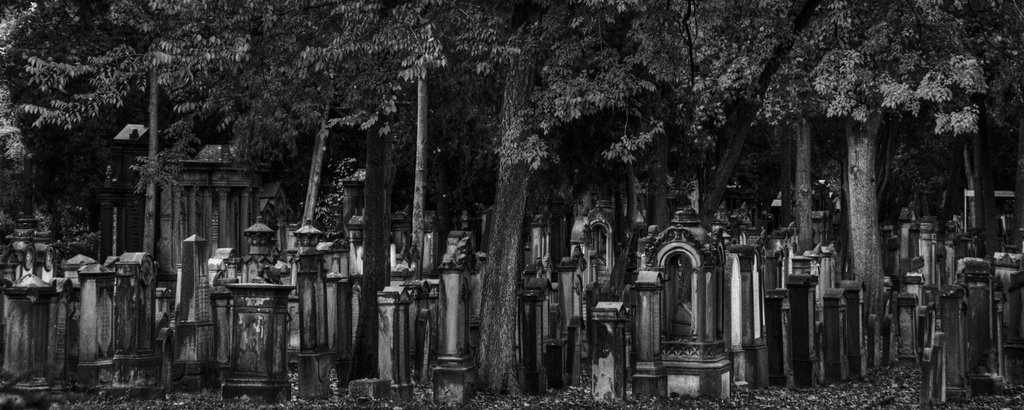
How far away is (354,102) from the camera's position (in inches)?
581

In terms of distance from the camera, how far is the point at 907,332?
18000 mm

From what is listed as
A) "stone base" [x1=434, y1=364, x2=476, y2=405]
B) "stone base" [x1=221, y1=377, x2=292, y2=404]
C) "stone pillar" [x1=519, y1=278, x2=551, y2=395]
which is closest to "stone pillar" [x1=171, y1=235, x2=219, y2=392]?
"stone base" [x1=221, y1=377, x2=292, y2=404]

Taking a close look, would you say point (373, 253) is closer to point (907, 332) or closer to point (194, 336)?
point (194, 336)

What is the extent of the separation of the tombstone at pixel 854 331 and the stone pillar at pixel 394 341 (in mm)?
6788

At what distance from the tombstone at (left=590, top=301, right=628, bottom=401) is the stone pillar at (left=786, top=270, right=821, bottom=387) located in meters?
3.55

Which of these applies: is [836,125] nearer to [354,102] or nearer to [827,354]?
[827,354]

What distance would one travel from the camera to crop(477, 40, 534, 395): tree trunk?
47.6ft

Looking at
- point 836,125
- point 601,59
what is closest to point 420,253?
point 601,59

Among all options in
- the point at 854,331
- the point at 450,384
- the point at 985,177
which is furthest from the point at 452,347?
the point at 985,177

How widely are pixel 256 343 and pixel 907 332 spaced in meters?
10.3

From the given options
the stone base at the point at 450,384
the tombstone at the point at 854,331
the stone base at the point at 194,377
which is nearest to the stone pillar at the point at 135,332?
the stone base at the point at 194,377

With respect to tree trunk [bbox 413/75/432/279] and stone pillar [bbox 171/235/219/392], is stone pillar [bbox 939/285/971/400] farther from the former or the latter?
tree trunk [bbox 413/75/432/279]

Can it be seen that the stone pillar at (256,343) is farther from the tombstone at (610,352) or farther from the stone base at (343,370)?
the tombstone at (610,352)

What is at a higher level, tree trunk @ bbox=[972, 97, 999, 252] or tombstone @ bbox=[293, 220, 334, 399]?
tree trunk @ bbox=[972, 97, 999, 252]
